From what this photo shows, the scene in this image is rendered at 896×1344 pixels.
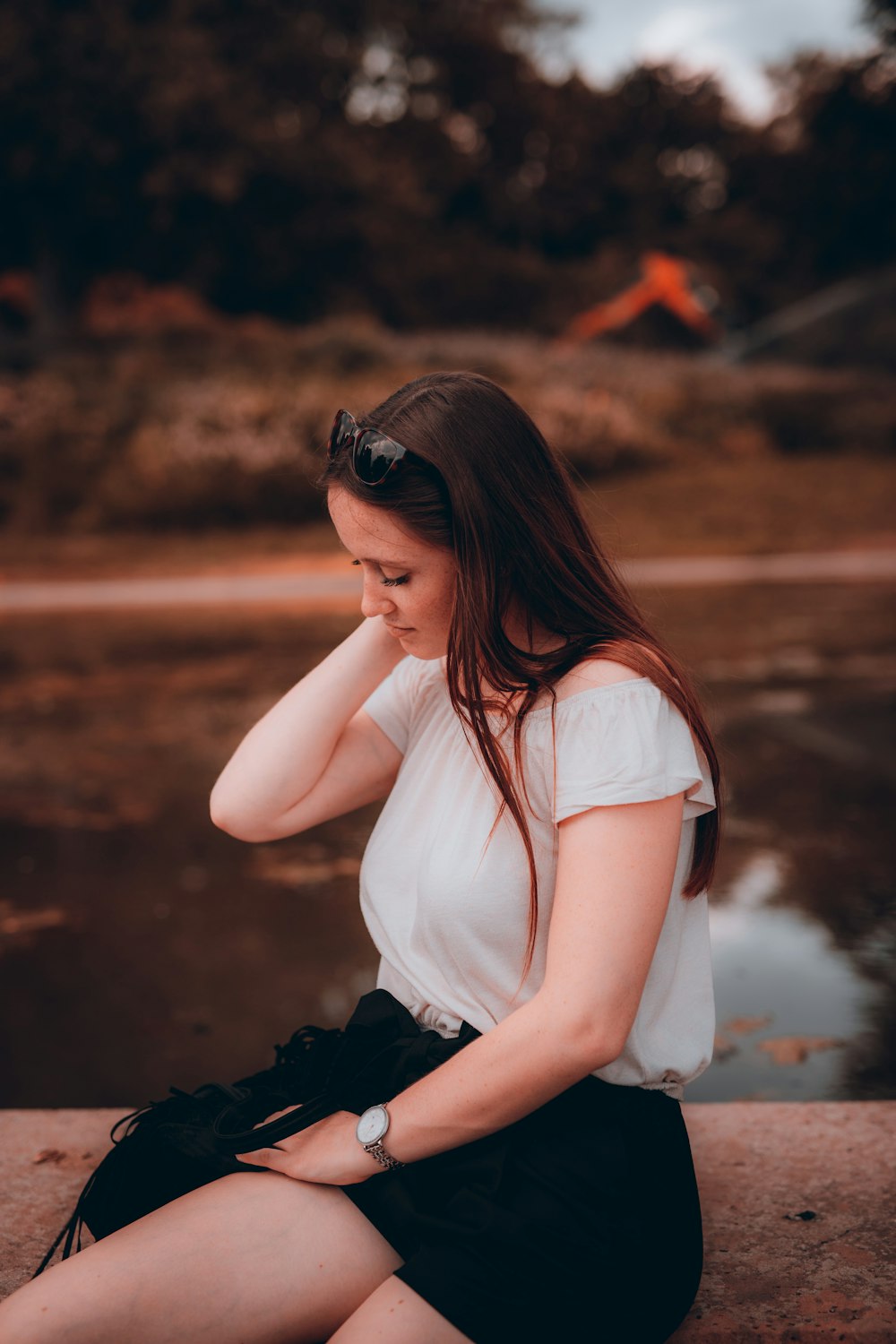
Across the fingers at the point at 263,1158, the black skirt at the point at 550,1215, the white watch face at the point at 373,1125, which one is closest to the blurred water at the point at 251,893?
the black skirt at the point at 550,1215

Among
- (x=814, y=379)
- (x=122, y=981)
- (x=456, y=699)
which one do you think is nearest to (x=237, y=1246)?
(x=456, y=699)

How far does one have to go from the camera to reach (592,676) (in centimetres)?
175

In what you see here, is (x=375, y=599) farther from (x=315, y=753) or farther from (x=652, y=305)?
(x=652, y=305)

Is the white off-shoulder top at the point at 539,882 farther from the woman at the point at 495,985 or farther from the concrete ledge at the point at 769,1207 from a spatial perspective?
the concrete ledge at the point at 769,1207

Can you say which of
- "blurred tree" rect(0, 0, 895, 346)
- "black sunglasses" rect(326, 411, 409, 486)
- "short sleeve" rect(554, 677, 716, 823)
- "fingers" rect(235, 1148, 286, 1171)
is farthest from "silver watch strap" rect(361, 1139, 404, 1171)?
"blurred tree" rect(0, 0, 895, 346)

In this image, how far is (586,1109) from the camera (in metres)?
1.67

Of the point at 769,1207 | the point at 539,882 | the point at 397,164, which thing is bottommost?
the point at 769,1207

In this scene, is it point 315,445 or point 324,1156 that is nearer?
point 324,1156

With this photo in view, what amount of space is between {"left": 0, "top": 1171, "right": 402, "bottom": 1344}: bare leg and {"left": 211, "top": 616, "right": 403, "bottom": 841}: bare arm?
647 mm

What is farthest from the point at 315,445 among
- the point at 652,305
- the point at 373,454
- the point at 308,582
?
the point at 652,305

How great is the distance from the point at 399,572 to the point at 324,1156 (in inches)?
32.0

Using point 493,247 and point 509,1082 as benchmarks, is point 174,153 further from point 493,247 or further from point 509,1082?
point 509,1082

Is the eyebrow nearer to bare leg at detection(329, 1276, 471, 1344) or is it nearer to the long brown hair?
the long brown hair

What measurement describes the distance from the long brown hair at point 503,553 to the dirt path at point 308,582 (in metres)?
9.74
